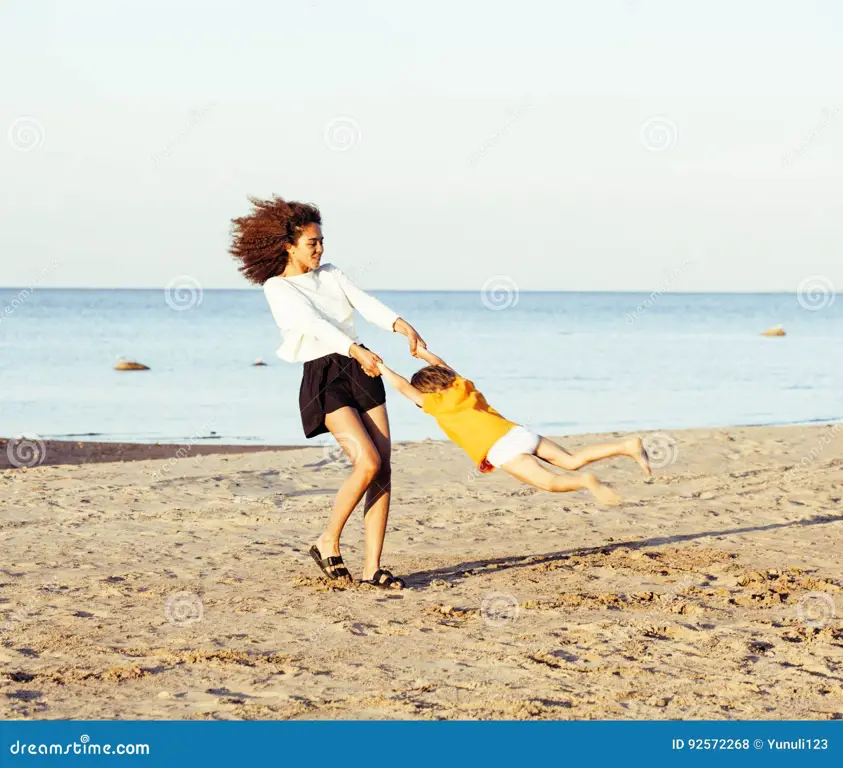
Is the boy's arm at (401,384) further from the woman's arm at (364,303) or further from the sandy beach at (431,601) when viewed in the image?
the sandy beach at (431,601)

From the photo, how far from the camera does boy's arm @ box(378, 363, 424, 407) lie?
5.98 meters

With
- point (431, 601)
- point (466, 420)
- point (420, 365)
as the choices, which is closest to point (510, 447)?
point (466, 420)

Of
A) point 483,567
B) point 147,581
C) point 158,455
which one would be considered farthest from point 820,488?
point 158,455

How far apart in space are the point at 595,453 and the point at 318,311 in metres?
1.63

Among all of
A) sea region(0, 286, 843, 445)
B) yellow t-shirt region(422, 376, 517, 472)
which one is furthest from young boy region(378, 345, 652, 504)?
sea region(0, 286, 843, 445)

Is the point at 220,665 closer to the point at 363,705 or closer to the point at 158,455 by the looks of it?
the point at 363,705

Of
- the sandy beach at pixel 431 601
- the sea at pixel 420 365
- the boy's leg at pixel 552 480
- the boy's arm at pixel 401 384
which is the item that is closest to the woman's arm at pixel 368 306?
the boy's arm at pixel 401 384

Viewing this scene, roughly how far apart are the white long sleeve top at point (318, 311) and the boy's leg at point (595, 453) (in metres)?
1.08

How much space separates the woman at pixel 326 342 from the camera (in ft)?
20.3

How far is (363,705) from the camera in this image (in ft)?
14.6

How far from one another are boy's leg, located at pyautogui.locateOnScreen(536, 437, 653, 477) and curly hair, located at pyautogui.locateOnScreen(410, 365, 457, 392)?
59 cm

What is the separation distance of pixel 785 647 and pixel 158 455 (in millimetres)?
10307
